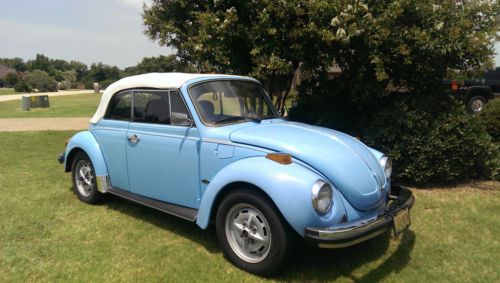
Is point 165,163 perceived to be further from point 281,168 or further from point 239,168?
point 281,168

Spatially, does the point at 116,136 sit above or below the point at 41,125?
above

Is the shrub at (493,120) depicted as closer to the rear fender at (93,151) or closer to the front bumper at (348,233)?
the front bumper at (348,233)

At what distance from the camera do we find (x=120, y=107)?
518 cm

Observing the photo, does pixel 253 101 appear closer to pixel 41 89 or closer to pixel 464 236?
pixel 464 236

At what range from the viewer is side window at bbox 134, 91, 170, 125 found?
4.55 metres

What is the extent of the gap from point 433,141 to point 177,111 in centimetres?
376

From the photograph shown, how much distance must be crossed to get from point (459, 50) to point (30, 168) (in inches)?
293

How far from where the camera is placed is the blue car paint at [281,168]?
3.34 meters

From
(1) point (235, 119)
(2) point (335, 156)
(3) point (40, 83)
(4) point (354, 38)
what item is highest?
(4) point (354, 38)

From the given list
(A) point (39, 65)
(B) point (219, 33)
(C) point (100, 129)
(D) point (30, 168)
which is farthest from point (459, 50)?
(A) point (39, 65)

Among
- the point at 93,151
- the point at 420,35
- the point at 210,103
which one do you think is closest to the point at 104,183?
the point at 93,151

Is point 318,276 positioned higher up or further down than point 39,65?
further down

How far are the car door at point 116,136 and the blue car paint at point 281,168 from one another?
0.39m

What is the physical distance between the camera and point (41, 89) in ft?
169
